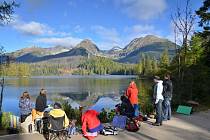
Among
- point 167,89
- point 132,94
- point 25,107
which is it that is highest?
point 167,89

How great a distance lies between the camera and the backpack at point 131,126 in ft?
38.2

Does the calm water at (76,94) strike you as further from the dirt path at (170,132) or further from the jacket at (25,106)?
the dirt path at (170,132)

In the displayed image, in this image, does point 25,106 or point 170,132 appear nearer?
point 170,132

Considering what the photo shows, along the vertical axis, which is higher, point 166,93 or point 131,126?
point 166,93

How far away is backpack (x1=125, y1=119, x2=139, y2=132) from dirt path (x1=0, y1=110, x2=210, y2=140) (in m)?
0.19

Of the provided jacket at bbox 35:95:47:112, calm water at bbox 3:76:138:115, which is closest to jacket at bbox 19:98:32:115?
jacket at bbox 35:95:47:112

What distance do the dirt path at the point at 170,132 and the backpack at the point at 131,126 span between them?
19 cm

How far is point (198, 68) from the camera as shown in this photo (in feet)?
73.7

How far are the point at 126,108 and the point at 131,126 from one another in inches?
34.0

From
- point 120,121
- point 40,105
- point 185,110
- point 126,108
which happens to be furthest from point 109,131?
point 185,110

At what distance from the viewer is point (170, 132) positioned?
11602mm

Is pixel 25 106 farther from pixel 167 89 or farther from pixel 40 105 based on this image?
pixel 167 89

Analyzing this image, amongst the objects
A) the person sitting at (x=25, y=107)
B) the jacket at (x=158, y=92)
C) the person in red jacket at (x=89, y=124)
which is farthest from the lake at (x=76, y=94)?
the person in red jacket at (x=89, y=124)

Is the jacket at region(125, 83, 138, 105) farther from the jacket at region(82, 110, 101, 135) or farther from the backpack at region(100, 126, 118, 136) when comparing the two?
the jacket at region(82, 110, 101, 135)
